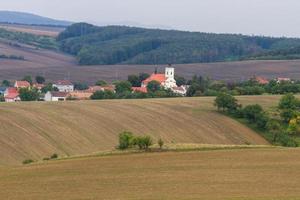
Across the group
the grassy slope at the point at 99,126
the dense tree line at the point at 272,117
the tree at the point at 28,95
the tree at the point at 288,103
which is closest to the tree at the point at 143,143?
the grassy slope at the point at 99,126

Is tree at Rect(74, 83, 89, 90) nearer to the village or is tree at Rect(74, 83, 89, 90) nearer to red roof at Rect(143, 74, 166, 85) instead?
the village

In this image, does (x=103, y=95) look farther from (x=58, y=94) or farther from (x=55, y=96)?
(x=58, y=94)

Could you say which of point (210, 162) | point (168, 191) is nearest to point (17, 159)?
point (210, 162)

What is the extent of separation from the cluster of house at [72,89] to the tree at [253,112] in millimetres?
32665

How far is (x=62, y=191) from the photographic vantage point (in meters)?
31.6

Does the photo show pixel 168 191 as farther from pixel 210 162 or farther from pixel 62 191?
pixel 210 162

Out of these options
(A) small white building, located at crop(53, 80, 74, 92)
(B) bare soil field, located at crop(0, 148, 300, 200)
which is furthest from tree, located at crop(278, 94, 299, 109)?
(A) small white building, located at crop(53, 80, 74, 92)

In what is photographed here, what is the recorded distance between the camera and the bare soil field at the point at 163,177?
30703 millimetres

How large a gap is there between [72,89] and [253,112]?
56450mm

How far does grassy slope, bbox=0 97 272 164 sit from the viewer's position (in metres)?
53.8

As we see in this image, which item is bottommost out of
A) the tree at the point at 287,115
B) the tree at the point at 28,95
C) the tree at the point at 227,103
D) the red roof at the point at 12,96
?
the red roof at the point at 12,96

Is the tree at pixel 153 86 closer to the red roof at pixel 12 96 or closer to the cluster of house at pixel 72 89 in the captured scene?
the cluster of house at pixel 72 89

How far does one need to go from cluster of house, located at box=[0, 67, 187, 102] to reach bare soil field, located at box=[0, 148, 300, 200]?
60413 mm

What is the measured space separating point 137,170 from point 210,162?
455 centimetres
